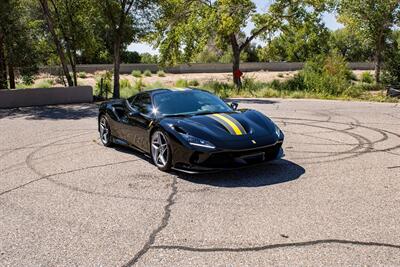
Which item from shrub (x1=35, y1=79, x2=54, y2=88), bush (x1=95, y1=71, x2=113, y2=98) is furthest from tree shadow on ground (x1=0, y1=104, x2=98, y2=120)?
shrub (x1=35, y1=79, x2=54, y2=88)

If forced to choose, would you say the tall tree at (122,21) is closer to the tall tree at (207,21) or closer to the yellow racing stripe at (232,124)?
the tall tree at (207,21)

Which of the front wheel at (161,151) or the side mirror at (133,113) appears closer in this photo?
the front wheel at (161,151)

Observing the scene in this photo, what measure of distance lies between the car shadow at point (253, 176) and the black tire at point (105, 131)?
269 cm

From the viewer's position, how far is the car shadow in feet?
20.0

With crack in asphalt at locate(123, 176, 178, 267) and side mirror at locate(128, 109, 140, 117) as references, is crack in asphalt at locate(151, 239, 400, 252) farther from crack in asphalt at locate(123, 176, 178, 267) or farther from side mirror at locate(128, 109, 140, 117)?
side mirror at locate(128, 109, 140, 117)

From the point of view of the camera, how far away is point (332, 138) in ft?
31.2

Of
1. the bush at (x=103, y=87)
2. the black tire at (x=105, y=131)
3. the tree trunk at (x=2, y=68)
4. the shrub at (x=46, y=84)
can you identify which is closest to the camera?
the black tire at (x=105, y=131)

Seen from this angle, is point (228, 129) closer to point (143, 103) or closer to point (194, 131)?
point (194, 131)

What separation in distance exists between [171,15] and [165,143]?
2051 cm

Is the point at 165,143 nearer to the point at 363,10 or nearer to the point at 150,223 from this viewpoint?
the point at 150,223

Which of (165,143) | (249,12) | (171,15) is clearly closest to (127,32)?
(171,15)

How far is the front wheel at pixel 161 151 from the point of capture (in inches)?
261

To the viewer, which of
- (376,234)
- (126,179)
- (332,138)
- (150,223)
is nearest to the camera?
(376,234)

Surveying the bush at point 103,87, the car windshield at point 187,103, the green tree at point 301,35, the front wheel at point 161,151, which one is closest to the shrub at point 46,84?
the bush at point 103,87
